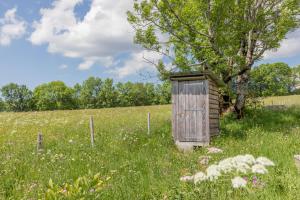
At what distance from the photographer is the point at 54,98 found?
3403 inches

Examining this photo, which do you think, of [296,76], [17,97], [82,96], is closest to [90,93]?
[82,96]

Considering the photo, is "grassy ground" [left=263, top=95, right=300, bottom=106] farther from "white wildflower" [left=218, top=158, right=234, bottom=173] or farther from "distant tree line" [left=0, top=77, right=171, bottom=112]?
"distant tree line" [left=0, top=77, right=171, bottom=112]

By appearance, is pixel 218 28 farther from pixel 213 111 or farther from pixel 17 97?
pixel 17 97

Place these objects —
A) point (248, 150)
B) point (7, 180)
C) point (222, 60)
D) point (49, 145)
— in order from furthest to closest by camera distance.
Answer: point (222, 60) < point (49, 145) < point (248, 150) < point (7, 180)

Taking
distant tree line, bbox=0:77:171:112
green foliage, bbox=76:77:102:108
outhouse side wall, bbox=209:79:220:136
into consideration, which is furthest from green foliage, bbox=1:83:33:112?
outhouse side wall, bbox=209:79:220:136

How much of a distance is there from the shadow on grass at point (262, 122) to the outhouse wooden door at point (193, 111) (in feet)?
5.21

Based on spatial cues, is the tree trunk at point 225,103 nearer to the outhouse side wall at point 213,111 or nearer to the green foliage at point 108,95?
the outhouse side wall at point 213,111

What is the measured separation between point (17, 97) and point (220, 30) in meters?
90.3

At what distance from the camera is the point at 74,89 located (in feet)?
310

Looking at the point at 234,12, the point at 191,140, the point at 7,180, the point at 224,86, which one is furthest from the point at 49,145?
the point at 234,12

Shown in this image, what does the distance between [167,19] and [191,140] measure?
22.3ft

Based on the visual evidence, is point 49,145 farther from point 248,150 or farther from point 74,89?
point 74,89

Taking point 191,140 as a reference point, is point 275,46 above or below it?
above

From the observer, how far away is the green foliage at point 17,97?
90250mm
